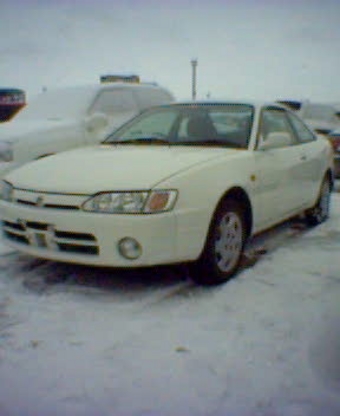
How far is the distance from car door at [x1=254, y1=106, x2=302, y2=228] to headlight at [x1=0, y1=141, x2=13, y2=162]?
120 inches

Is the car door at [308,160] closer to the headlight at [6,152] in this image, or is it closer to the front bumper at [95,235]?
the front bumper at [95,235]

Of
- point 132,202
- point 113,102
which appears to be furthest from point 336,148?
point 132,202

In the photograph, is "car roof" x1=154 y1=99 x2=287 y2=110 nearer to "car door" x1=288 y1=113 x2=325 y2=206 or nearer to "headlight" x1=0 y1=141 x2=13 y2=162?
"car door" x1=288 y1=113 x2=325 y2=206

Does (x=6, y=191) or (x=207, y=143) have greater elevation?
(x=207, y=143)

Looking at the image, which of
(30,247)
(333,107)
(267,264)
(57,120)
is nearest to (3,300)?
(30,247)

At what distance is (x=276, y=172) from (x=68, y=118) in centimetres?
368

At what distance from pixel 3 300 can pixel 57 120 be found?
4.07 meters

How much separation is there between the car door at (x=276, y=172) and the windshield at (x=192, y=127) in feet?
0.60

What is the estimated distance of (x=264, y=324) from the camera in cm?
303

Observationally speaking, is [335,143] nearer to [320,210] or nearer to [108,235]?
[320,210]

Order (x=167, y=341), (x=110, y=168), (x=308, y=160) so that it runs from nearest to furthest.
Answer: (x=167, y=341), (x=110, y=168), (x=308, y=160)

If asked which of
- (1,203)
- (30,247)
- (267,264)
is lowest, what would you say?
(267,264)

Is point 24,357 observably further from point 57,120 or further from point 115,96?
point 115,96

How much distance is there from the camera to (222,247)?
372 cm
